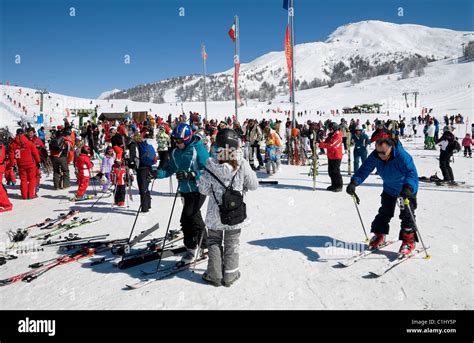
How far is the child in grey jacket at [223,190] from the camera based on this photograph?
388 cm

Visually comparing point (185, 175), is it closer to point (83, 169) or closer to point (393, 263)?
point (393, 263)

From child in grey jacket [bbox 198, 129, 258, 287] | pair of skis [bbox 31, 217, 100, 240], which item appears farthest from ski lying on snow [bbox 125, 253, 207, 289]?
pair of skis [bbox 31, 217, 100, 240]

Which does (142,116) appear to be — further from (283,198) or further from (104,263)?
(104,263)

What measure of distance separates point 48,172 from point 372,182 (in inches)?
478

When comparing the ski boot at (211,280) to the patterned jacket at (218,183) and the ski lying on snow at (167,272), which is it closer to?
the ski lying on snow at (167,272)

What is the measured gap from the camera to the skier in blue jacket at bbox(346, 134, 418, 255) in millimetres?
4527

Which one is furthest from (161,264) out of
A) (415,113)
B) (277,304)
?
(415,113)

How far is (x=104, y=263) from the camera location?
4891mm

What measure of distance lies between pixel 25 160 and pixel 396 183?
30.0 ft

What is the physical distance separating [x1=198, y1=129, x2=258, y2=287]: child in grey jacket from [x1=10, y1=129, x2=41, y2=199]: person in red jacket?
7263 millimetres

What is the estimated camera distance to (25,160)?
902 centimetres

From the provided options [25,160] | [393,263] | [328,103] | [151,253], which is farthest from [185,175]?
[328,103]

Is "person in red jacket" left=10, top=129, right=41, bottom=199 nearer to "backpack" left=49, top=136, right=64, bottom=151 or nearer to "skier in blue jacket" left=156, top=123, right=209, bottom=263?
"backpack" left=49, top=136, right=64, bottom=151

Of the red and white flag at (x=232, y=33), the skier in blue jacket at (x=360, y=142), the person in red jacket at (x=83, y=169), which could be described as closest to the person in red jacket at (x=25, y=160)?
the person in red jacket at (x=83, y=169)
